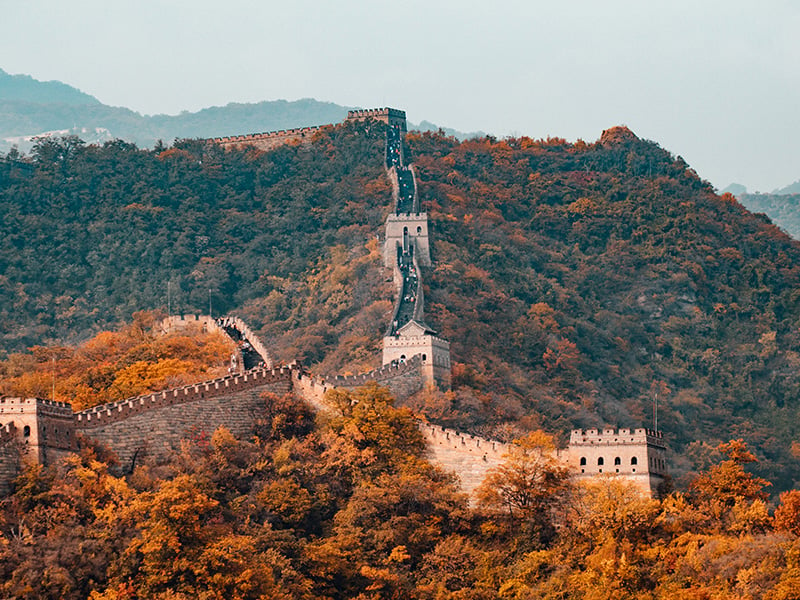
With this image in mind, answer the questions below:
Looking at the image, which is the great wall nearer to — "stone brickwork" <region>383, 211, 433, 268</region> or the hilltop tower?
the hilltop tower

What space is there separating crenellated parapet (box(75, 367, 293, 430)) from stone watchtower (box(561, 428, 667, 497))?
15583 mm

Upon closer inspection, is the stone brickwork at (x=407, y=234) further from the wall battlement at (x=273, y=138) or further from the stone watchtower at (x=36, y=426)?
the stone watchtower at (x=36, y=426)

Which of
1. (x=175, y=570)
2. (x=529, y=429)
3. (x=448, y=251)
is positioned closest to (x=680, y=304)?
(x=448, y=251)

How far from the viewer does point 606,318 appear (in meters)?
142

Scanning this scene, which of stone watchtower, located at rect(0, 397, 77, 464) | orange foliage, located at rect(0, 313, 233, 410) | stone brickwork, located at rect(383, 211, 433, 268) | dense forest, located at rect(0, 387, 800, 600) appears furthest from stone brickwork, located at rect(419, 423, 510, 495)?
stone brickwork, located at rect(383, 211, 433, 268)

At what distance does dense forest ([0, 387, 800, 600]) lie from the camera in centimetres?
7019

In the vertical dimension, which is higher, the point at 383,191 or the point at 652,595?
the point at 383,191

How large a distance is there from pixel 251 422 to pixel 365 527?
8570 mm

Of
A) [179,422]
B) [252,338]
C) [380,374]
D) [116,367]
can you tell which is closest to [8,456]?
[179,422]

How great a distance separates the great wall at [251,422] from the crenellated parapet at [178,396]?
41 millimetres

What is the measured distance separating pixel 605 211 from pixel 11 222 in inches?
1879

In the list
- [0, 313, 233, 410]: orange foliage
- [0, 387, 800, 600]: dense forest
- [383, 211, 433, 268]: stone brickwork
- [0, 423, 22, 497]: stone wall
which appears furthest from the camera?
[383, 211, 433, 268]: stone brickwork

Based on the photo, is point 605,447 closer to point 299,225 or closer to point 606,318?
point 606,318

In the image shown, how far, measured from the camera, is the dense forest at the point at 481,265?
124 meters
